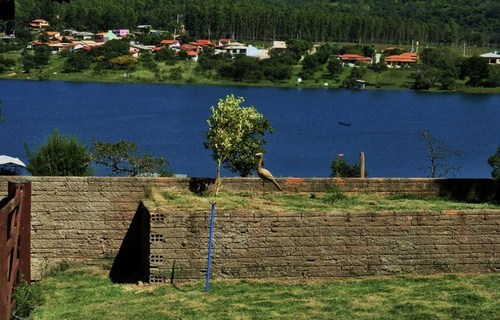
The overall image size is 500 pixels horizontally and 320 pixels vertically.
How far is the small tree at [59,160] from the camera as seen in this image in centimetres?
2406

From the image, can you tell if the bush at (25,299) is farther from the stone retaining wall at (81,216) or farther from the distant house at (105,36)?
the distant house at (105,36)

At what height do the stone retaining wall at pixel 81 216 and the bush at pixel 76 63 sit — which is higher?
the stone retaining wall at pixel 81 216

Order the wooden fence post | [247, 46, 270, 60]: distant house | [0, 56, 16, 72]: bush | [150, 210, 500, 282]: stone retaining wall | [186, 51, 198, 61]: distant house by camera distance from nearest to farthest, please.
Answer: the wooden fence post, [150, 210, 500, 282]: stone retaining wall, [0, 56, 16, 72]: bush, [186, 51, 198, 61]: distant house, [247, 46, 270, 60]: distant house

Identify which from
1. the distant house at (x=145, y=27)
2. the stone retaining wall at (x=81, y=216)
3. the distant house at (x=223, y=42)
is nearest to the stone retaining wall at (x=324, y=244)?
the stone retaining wall at (x=81, y=216)

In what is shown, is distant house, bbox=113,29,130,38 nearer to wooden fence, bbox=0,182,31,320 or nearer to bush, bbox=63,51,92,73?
bush, bbox=63,51,92,73

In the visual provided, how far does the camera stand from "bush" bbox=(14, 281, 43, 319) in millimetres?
14320

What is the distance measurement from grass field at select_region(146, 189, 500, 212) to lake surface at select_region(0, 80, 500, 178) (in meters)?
23.2

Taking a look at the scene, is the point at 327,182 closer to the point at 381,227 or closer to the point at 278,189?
the point at 278,189

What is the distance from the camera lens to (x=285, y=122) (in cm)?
8781

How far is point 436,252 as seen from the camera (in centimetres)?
1645

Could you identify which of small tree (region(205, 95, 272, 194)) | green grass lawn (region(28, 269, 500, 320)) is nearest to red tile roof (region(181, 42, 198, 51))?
small tree (region(205, 95, 272, 194))

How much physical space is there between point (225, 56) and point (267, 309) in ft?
411

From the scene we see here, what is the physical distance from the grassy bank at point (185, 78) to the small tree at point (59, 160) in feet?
322

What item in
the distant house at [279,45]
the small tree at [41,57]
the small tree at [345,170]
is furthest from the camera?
the distant house at [279,45]
